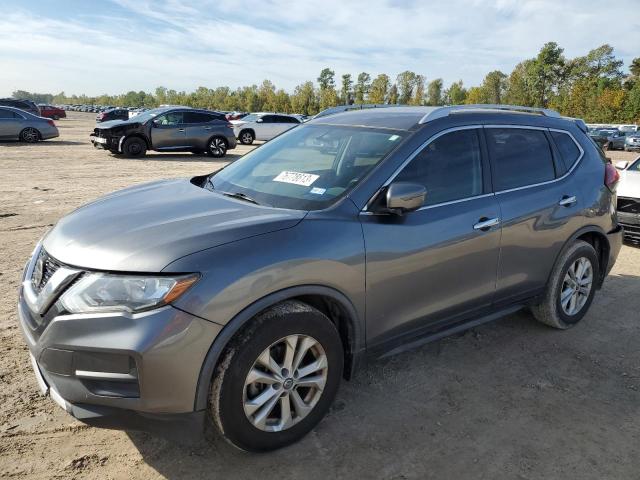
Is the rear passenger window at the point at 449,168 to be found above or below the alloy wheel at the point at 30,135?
above

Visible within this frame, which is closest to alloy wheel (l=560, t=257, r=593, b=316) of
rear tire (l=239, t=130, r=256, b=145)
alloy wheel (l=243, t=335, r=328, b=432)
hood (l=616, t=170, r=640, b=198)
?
alloy wheel (l=243, t=335, r=328, b=432)

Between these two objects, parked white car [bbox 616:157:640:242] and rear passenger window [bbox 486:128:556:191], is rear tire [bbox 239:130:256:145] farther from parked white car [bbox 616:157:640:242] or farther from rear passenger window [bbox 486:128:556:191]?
rear passenger window [bbox 486:128:556:191]

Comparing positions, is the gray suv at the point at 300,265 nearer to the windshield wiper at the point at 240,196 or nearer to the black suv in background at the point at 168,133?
the windshield wiper at the point at 240,196

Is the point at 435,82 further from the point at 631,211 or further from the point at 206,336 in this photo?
the point at 206,336

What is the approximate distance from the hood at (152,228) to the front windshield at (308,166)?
0.22 meters

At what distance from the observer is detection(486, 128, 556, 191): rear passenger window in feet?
12.0

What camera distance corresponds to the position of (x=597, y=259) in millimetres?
4453

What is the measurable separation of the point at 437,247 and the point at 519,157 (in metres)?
1.21

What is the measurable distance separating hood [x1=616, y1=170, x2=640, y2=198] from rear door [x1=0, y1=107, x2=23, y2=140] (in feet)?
67.8

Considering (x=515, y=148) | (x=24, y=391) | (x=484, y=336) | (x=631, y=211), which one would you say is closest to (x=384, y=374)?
(x=484, y=336)

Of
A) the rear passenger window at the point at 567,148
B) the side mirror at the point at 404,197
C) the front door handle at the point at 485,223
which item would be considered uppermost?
the rear passenger window at the point at 567,148

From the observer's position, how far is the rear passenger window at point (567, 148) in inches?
164

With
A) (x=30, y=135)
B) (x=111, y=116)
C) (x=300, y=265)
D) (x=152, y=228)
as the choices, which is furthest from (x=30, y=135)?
(x=300, y=265)

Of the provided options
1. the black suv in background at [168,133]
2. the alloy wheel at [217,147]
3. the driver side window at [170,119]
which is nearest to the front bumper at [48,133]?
the black suv in background at [168,133]
